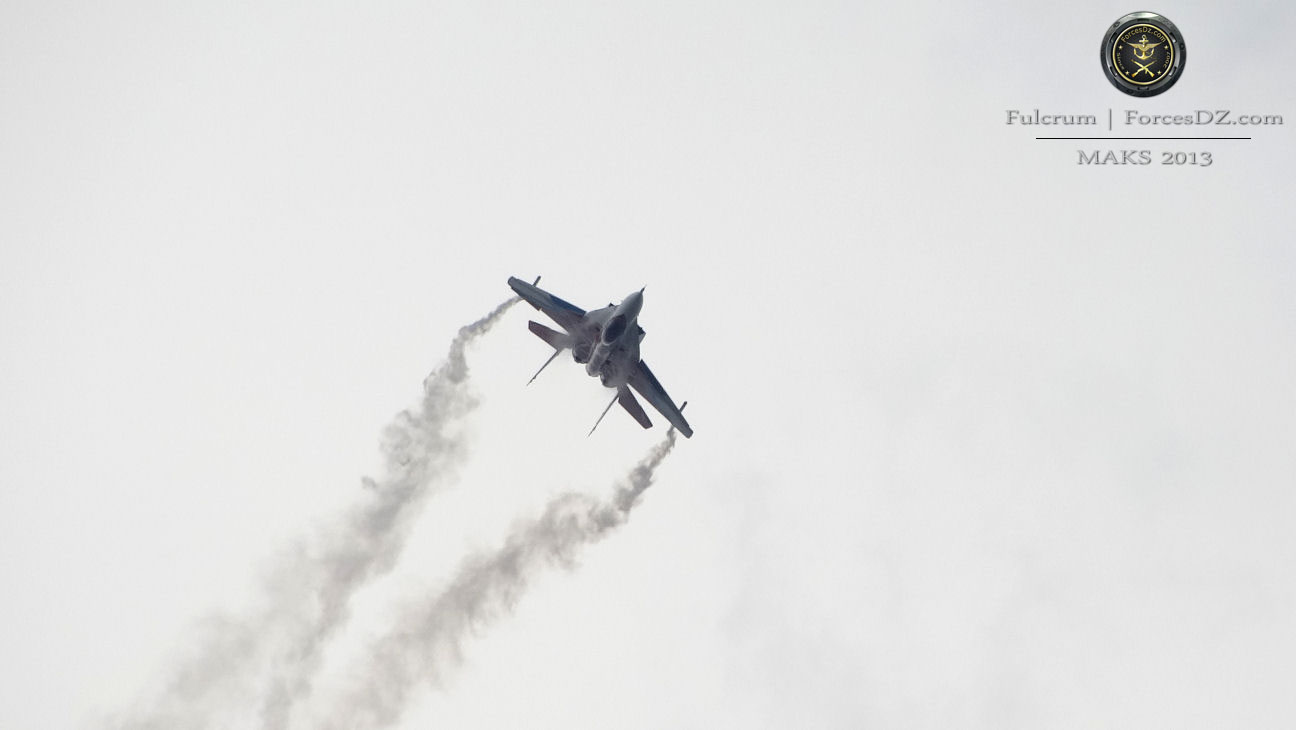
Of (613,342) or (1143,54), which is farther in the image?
(1143,54)

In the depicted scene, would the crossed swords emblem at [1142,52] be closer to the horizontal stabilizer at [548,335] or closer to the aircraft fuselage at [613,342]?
the aircraft fuselage at [613,342]

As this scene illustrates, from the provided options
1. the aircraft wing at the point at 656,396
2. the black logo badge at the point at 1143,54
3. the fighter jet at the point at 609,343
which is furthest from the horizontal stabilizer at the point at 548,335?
the black logo badge at the point at 1143,54

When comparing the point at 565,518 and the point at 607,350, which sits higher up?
the point at 607,350

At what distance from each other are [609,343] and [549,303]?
24.0 feet

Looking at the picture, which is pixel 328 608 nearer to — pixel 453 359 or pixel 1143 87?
pixel 453 359

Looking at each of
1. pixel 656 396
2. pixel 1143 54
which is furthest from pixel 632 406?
pixel 1143 54

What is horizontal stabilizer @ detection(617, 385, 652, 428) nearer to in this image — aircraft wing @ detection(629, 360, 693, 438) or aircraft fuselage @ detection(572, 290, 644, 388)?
aircraft wing @ detection(629, 360, 693, 438)

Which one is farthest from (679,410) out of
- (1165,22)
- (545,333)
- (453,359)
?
(1165,22)

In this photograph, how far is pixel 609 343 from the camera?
271ft

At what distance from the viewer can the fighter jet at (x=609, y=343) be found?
3226 inches

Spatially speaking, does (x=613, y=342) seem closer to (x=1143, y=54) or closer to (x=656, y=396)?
(x=656, y=396)

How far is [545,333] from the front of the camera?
88.0m

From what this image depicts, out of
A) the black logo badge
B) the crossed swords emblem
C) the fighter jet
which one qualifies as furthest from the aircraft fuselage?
the crossed swords emblem

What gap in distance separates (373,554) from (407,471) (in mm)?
6368
